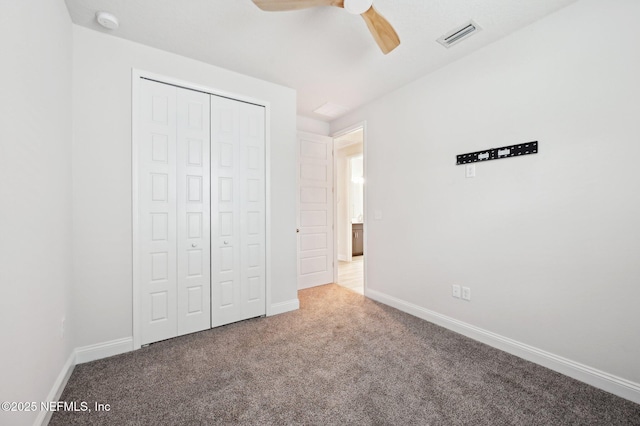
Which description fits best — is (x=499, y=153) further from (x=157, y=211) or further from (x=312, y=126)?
(x=157, y=211)

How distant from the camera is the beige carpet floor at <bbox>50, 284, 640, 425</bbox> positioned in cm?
153

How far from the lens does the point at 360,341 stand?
7.95 feet

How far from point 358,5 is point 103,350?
126 inches

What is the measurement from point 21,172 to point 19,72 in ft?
1.56

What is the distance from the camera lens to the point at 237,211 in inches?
112

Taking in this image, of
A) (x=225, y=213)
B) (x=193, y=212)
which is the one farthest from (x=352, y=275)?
(x=193, y=212)

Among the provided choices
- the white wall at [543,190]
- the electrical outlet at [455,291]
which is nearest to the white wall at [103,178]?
the white wall at [543,190]

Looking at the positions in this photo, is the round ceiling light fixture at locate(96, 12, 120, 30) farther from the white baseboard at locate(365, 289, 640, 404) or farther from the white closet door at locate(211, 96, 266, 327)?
the white baseboard at locate(365, 289, 640, 404)

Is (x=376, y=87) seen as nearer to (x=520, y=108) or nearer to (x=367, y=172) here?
(x=367, y=172)

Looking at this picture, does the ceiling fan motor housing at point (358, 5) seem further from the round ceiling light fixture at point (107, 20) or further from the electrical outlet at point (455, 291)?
the electrical outlet at point (455, 291)

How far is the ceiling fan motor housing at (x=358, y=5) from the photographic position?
156 cm

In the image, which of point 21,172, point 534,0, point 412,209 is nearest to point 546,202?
point 412,209

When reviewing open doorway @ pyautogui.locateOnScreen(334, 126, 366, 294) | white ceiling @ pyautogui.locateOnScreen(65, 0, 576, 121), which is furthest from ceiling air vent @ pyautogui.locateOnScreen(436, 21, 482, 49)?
open doorway @ pyautogui.locateOnScreen(334, 126, 366, 294)

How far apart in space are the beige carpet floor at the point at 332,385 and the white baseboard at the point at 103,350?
0.07 meters
